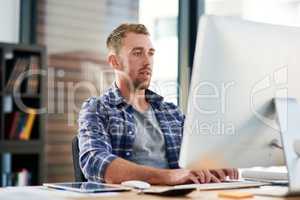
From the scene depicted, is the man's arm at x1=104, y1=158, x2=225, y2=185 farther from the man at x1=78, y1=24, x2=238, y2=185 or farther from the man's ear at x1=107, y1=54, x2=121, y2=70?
the man's ear at x1=107, y1=54, x2=121, y2=70

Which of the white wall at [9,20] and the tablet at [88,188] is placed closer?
the tablet at [88,188]

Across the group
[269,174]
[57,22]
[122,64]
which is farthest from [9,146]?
[269,174]

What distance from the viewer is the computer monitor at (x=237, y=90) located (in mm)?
1262

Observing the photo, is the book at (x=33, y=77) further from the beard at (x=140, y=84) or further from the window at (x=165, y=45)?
the beard at (x=140, y=84)

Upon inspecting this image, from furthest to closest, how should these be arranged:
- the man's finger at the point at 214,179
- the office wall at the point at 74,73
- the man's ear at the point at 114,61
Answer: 1. the office wall at the point at 74,73
2. the man's ear at the point at 114,61
3. the man's finger at the point at 214,179

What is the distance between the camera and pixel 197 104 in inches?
49.7

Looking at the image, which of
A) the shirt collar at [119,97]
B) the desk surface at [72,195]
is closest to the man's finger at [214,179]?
the desk surface at [72,195]

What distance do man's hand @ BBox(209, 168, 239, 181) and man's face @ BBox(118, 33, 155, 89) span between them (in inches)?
21.7

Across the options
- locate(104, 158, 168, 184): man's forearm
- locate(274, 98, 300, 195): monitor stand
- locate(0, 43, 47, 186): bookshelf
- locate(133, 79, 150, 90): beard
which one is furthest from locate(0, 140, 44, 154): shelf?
locate(274, 98, 300, 195): monitor stand

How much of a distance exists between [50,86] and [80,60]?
0.31m

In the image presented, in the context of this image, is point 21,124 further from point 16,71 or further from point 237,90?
point 237,90

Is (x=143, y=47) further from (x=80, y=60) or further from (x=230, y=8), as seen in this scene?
(x=80, y=60)

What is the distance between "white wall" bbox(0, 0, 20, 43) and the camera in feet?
13.1

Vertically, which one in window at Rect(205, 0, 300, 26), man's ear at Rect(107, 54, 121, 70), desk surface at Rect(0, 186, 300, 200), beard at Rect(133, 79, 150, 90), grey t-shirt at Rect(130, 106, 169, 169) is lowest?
desk surface at Rect(0, 186, 300, 200)
